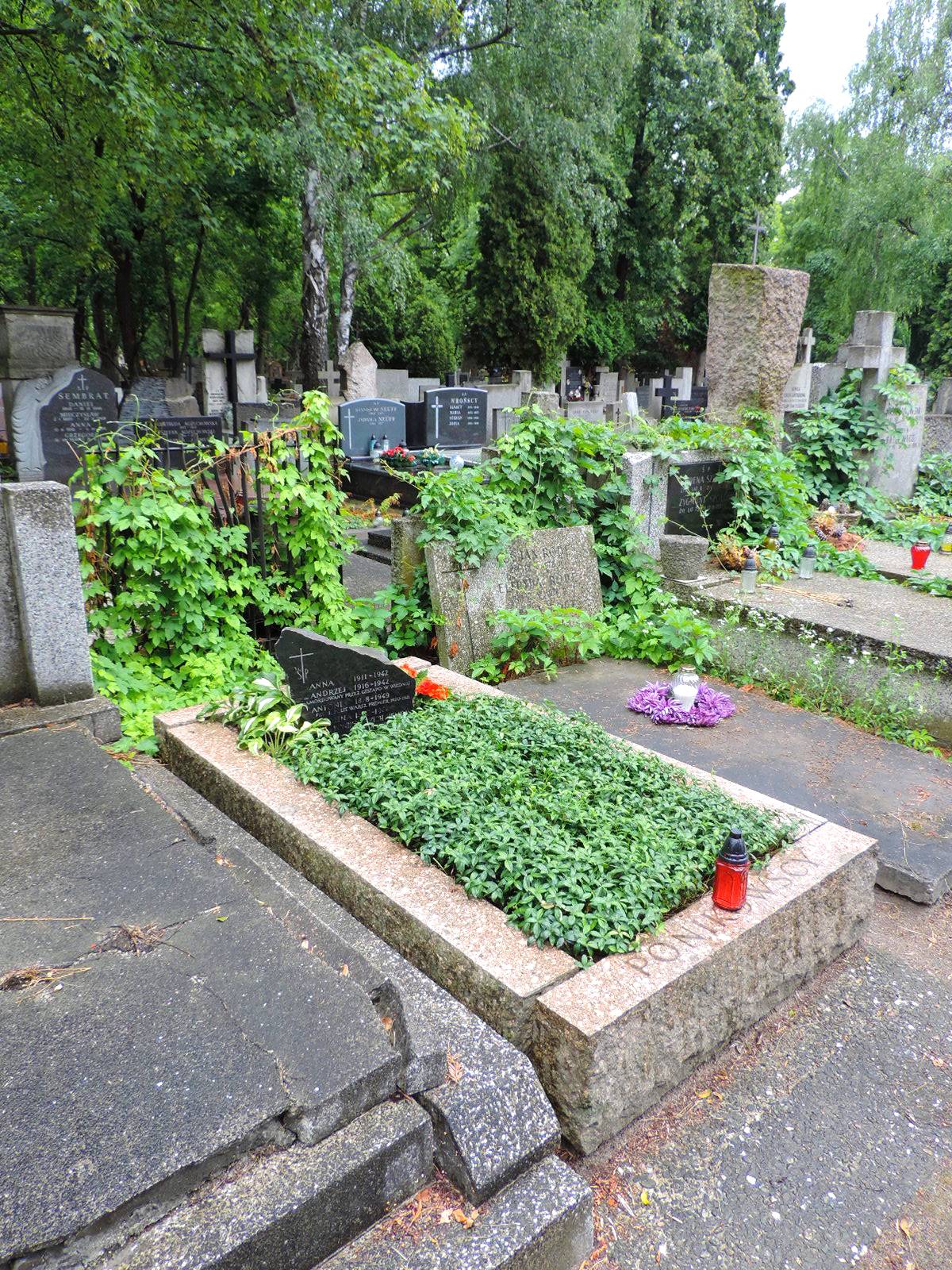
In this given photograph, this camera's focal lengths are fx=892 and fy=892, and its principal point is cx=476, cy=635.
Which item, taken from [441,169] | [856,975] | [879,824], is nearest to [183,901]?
[856,975]

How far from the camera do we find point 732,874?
2.84m

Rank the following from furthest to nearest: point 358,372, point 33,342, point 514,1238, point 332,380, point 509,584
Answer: point 358,372, point 332,380, point 33,342, point 509,584, point 514,1238

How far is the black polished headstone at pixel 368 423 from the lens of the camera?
44.8ft

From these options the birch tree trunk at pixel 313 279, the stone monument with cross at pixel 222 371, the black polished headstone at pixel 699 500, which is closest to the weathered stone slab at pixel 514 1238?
the black polished headstone at pixel 699 500

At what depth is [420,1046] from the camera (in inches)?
84.9

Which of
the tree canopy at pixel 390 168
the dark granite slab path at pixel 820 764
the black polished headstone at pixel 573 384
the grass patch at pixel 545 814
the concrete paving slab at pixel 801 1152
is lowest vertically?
the concrete paving slab at pixel 801 1152

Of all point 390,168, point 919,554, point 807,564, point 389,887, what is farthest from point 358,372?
point 389,887

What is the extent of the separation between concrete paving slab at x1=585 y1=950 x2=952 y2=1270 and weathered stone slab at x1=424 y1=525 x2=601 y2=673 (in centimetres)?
318

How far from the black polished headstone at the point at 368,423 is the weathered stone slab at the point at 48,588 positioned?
9836 mm

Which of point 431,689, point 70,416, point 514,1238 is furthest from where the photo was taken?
point 70,416

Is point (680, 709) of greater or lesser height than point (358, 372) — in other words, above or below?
below

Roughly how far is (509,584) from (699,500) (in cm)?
252

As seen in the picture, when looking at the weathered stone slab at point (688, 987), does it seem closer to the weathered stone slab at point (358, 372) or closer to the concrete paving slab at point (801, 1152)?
the concrete paving slab at point (801, 1152)

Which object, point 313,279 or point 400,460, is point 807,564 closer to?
point 400,460
